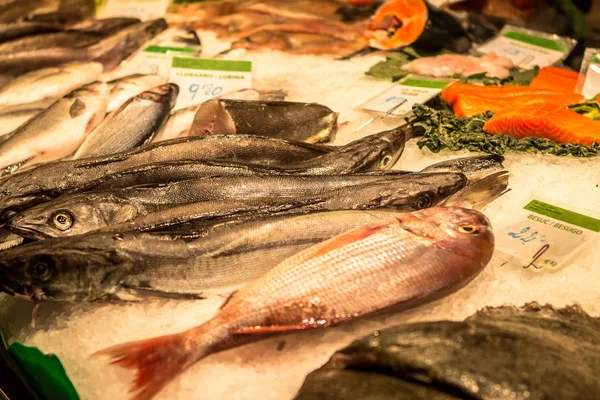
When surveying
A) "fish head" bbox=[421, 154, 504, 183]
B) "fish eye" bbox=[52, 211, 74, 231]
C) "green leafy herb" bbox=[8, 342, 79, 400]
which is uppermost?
"fish eye" bbox=[52, 211, 74, 231]

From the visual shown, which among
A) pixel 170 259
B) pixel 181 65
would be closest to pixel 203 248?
pixel 170 259

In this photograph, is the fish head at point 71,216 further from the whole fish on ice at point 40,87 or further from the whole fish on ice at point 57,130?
the whole fish on ice at point 40,87

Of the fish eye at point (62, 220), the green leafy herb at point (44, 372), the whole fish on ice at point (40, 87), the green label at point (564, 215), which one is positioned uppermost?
the fish eye at point (62, 220)

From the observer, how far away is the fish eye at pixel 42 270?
171cm

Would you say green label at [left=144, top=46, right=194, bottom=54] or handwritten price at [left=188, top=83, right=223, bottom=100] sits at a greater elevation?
green label at [left=144, top=46, right=194, bottom=54]

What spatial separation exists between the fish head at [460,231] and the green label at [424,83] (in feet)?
5.33

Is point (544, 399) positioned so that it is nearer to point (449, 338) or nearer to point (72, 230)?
point (449, 338)

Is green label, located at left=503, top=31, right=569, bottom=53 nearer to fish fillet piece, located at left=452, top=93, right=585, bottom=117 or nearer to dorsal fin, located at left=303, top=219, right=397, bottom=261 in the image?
fish fillet piece, located at left=452, top=93, right=585, bottom=117

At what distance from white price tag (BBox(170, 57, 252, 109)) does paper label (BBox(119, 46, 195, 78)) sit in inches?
8.1

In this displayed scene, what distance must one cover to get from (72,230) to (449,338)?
1.32 m

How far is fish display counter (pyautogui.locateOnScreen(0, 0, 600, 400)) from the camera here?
58.0 inches

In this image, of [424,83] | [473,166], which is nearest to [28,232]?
[473,166]

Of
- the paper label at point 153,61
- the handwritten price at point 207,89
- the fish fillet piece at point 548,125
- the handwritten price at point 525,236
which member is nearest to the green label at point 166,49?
the paper label at point 153,61

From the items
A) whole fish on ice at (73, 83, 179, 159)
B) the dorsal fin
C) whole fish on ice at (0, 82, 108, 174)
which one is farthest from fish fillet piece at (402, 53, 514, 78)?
the dorsal fin
